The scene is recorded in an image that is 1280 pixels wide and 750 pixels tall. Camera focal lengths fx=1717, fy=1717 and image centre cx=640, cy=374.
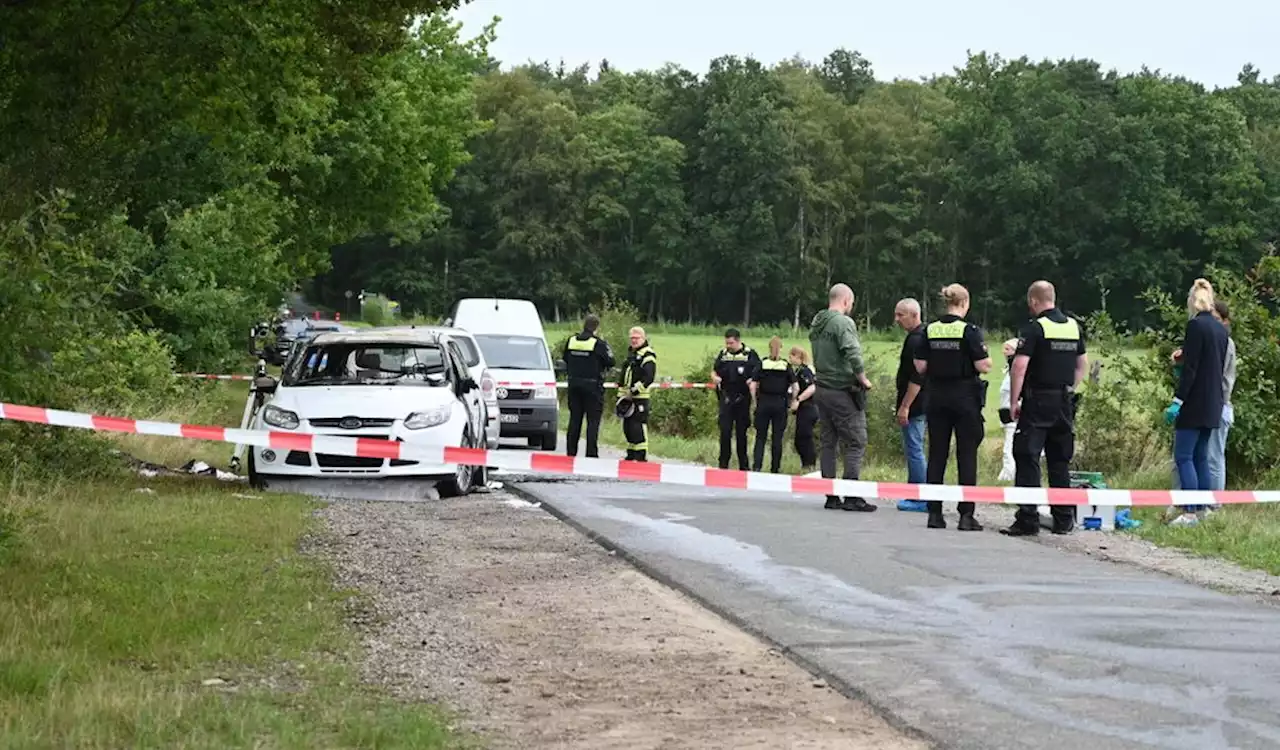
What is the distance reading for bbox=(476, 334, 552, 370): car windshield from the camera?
2464 cm

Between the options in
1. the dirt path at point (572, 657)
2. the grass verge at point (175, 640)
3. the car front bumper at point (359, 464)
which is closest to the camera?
the grass verge at point (175, 640)

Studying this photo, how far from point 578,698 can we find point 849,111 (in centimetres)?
10115

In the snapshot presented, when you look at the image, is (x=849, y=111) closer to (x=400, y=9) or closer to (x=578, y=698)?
(x=400, y=9)

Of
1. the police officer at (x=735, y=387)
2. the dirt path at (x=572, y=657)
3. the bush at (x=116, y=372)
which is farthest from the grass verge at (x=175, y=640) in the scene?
the police officer at (x=735, y=387)

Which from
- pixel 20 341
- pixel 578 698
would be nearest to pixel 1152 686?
pixel 578 698

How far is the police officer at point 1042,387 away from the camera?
12.4 meters

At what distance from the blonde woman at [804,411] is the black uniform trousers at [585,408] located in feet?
7.65

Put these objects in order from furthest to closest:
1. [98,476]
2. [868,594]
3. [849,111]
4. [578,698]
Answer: [849,111] → [98,476] → [868,594] → [578,698]

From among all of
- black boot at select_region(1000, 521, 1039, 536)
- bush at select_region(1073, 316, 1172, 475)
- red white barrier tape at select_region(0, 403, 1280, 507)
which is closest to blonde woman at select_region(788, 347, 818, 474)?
bush at select_region(1073, 316, 1172, 475)

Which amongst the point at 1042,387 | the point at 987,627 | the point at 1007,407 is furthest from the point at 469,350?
the point at 987,627

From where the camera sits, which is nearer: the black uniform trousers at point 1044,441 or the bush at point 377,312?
the black uniform trousers at point 1044,441

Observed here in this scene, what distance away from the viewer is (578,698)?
6871 millimetres

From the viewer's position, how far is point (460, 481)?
15688mm

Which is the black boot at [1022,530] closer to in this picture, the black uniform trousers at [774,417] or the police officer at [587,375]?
the black uniform trousers at [774,417]
